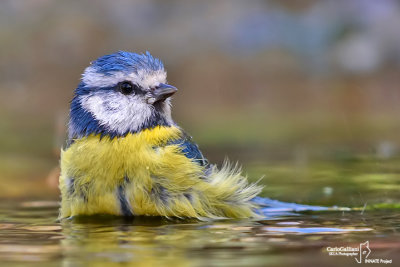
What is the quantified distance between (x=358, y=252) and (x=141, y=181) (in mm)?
1578

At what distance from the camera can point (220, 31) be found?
57.9 feet

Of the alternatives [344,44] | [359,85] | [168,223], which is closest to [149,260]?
[168,223]

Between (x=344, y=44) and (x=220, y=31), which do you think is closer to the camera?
(x=344, y=44)

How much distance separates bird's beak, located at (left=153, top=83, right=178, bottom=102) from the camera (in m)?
5.22

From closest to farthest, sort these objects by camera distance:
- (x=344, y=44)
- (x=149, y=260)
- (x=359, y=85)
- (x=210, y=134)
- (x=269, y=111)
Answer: (x=149, y=260) < (x=210, y=134) < (x=269, y=111) < (x=359, y=85) < (x=344, y=44)

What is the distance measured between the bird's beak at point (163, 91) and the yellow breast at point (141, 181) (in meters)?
0.24

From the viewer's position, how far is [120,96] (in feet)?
17.3

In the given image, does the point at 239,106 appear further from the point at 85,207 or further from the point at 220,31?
the point at 85,207

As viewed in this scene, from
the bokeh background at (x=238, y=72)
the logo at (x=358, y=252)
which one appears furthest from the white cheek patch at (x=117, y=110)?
the bokeh background at (x=238, y=72)

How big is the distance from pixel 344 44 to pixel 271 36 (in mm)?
1608

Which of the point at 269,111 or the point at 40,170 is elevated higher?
the point at 269,111

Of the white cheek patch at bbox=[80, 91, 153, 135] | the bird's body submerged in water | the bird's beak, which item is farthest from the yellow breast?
the bird's beak

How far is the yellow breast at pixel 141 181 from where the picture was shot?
4.70 m

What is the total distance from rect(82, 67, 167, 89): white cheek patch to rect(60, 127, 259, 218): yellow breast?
1.19 ft
